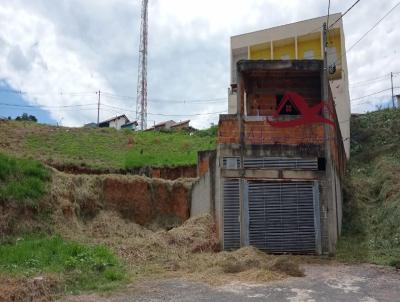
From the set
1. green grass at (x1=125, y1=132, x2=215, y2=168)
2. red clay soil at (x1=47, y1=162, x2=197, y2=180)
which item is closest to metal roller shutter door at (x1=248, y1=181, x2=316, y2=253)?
red clay soil at (x1=47, y1=162, x2=197, y2=180)

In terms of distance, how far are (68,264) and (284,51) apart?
78.8 feet

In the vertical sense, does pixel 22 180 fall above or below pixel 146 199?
above

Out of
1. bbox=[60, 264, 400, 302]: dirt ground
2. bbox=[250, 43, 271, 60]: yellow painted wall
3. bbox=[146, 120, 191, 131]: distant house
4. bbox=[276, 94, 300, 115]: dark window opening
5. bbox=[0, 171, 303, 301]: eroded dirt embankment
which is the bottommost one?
bbox=[60, 264, 400, 302]: dirt ground

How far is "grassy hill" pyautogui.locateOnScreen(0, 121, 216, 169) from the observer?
24234 millimetres

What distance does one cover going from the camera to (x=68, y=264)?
928cm

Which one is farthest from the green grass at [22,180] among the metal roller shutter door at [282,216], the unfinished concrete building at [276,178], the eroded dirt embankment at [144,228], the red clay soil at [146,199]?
the metal roller shutter door at [282,216]

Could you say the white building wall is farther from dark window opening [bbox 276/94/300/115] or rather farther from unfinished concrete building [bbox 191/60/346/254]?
unfinished concrete building [bbox 191/60/346/254]

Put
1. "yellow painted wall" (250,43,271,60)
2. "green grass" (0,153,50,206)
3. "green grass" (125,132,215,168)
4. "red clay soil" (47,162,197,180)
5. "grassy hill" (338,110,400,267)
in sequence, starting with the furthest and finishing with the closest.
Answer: "yellow painted wall" (250,43,271,60)
"green grass" (125,132,215,168)
"red clay soil" (47,162,197,180)
"green grass" (0,153,50,206)
"grassy hill" (338,110,400,267)

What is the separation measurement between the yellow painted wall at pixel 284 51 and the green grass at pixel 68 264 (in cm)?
2231

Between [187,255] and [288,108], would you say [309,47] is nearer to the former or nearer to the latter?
[288,108]

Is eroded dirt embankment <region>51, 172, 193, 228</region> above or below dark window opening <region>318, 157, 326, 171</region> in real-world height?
below

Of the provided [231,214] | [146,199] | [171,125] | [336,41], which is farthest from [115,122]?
[231,214]

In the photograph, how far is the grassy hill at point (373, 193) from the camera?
1212 centimetres

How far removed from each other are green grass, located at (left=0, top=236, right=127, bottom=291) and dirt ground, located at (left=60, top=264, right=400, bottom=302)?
57 cm
